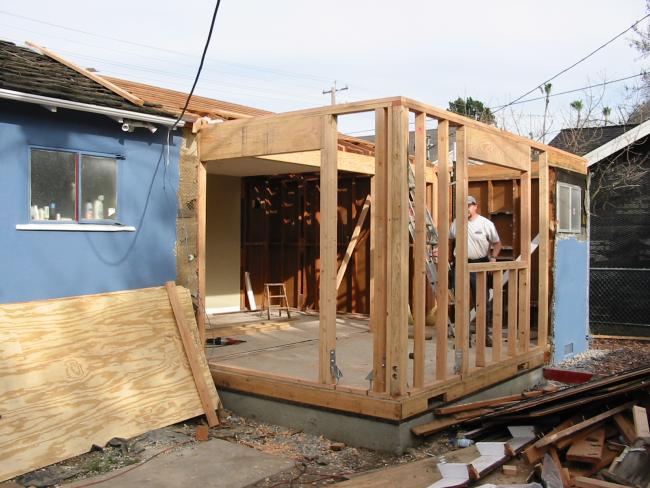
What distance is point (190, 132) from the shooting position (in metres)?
7.29

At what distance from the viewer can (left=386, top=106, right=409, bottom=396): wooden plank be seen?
5.38m

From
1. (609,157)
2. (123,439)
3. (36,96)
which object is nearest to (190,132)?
(36,96)

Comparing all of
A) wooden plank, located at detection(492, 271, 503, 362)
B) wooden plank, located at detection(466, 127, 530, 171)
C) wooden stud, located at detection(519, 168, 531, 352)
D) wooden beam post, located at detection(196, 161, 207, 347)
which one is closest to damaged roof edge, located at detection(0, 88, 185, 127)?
wooden beam post, located at detection(196, 161, 207, 347)

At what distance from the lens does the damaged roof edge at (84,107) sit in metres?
5.80

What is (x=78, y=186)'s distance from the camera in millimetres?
6520

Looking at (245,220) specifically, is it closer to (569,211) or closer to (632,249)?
(569,211)

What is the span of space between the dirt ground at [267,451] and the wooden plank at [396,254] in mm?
620

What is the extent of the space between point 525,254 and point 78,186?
16.4 ft

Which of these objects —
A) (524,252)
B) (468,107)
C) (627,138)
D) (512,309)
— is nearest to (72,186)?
(512,309)

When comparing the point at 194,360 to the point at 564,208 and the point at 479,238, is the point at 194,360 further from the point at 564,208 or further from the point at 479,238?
the point at 564,208

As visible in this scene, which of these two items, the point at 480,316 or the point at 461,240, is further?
the point at 480,316

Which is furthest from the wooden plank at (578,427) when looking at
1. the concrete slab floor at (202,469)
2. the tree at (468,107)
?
the tree at (468,107)

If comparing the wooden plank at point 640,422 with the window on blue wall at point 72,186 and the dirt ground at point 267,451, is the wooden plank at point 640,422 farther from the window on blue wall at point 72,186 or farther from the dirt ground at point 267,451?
the window on blue wall at point 72,186

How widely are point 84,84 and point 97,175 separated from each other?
112cm
